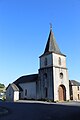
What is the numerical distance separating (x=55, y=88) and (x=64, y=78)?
168 inches

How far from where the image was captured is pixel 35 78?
160ft

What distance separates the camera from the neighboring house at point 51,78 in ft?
138

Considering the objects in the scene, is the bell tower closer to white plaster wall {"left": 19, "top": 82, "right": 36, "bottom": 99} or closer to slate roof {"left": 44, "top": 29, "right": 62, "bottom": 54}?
slate roof {"left": 44, "top": 29, "right": 62, "bottom": 54}

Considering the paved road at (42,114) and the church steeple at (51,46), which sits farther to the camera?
the church steeple at (51,46)

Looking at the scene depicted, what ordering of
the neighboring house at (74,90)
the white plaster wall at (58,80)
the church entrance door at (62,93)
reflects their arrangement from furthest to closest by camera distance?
the neighboring house at (74,90), the church entrance door at (62,93), the white plaster wall at (58,80)

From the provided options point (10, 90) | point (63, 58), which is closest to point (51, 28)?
point (63, 58)

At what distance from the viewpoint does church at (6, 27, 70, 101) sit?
42141mm

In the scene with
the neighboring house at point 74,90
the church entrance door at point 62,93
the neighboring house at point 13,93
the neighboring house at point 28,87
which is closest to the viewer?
the church entrance door at point 62,93

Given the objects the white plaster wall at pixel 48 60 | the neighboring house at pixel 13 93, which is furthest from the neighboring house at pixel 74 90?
the neighboring house at pixel 13 93

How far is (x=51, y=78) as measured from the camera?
4222cm

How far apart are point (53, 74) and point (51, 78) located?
1.00 metres

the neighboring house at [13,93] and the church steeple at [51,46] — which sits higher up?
the church steeple at [51,46]

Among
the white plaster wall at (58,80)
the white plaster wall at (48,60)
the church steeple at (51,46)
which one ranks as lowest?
the white plaster wall at (58,80)

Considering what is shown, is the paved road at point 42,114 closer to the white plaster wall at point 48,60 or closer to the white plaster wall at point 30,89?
the white plaster wall at point 48,60
